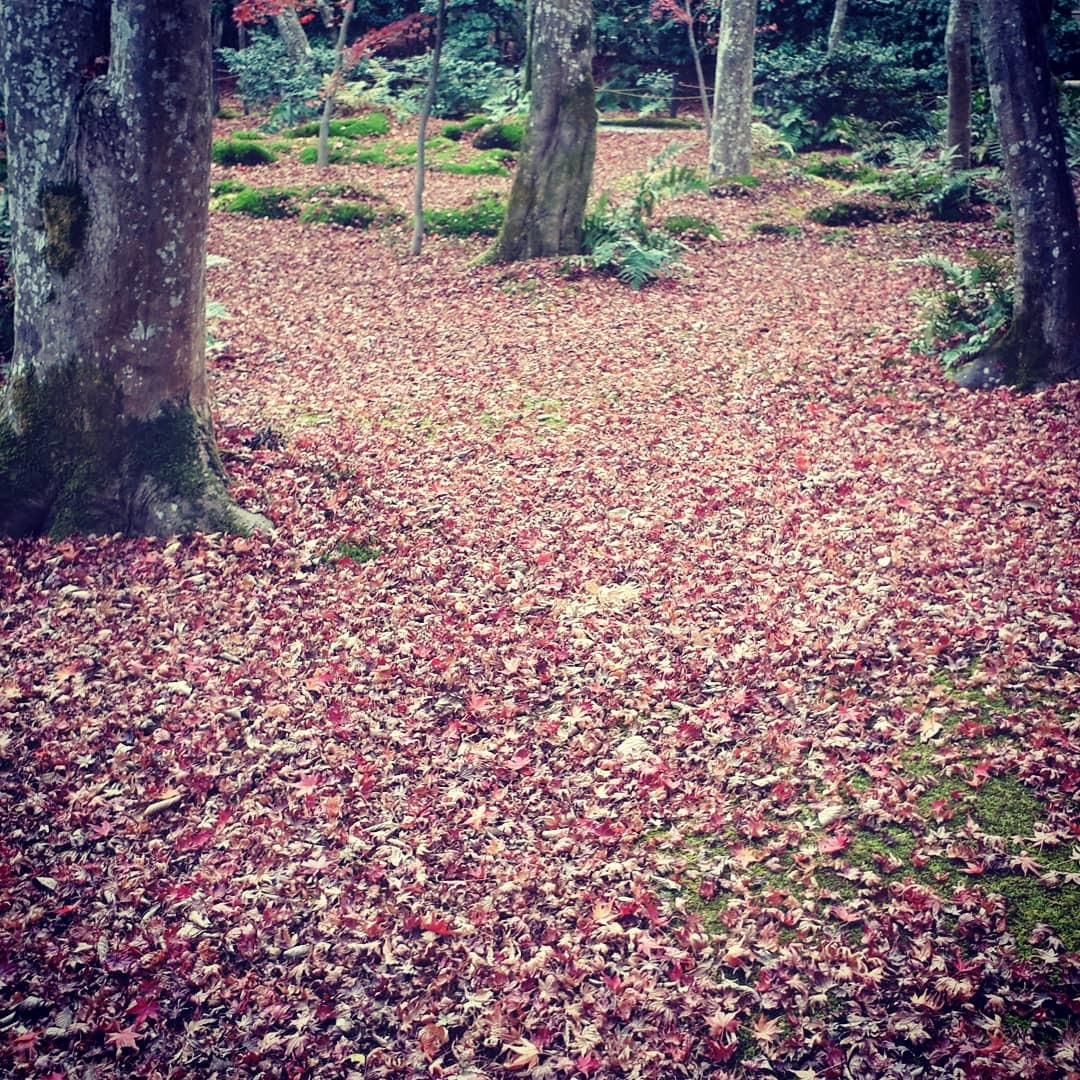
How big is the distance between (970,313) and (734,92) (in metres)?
9.29

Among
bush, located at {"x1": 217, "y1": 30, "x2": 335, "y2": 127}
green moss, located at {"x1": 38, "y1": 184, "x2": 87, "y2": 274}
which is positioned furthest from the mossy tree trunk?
bush, located at {"x1": 217, "y1": 30, "x2": 335, "y2": 127}

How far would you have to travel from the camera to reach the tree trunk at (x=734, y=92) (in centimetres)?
1631

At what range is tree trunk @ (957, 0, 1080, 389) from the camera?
25.6ft

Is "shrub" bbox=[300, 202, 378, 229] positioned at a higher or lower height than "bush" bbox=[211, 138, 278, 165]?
lower

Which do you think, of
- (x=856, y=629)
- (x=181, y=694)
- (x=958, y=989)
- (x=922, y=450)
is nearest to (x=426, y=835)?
(x=181, y=694)

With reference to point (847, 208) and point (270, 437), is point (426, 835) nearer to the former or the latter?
point (270, 437)

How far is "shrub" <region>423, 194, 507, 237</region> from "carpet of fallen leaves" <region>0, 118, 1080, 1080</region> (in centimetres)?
651

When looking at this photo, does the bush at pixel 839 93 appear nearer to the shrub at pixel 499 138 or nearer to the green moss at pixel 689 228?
the shrub at pixel 499 138

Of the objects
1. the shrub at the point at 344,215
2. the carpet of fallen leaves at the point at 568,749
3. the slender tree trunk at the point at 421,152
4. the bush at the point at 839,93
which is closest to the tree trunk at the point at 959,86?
the bush at the point at 839,93

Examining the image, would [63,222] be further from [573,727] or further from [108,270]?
[573,727]

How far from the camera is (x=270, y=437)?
8320mm

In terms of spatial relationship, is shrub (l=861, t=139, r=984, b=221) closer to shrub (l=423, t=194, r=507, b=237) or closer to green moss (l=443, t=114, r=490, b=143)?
shrub (l=423, t=194, r=507, b=237)

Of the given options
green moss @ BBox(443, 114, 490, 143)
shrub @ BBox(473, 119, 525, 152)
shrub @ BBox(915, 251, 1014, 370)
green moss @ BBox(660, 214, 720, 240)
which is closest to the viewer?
shrub @ BBox(915, 251, 1014, 370)

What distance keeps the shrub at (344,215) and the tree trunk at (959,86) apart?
32.9 feet
